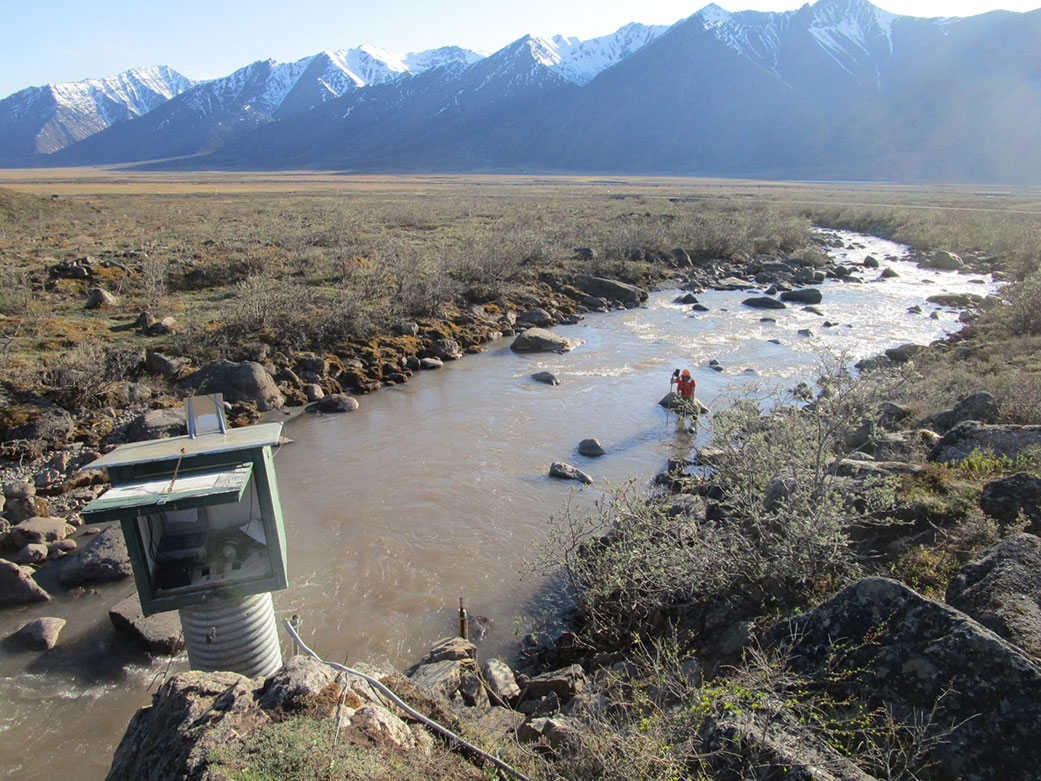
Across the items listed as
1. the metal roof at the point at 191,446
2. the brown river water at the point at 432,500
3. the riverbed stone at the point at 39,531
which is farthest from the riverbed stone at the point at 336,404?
the metal roof at the point at 191,446

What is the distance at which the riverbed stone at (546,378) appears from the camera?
1451cm

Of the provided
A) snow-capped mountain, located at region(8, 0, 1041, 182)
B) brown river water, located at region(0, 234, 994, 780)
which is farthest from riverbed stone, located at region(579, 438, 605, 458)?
snow-capped mountain, located at region(8, 0, 1041, 182)

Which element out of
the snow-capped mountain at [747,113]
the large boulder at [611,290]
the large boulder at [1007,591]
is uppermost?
the snow-capped mountain at [747,113]

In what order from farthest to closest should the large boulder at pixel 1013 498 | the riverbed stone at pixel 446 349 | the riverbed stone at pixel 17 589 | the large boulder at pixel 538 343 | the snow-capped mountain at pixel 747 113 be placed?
the snow-capped mountain at pixel 747 113 → the large boulder at pixel 538 343 → the riverbed stone at pixel 446 349 → the riverbed stone at pixel 17 589 → the large boulder at pixel 1013 498

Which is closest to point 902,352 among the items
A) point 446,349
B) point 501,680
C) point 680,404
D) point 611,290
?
point 680,404

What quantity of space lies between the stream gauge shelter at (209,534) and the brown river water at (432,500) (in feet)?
5.68

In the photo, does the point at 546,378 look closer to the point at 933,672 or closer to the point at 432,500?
the point at 432,500

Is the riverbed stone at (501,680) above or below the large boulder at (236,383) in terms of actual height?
below

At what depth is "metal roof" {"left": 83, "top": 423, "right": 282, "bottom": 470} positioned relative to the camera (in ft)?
13.4

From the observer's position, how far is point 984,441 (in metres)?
6.74

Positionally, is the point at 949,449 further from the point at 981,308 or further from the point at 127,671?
the point at 981,308

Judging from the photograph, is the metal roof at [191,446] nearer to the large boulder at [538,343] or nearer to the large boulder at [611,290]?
the large boulder at [538,343]

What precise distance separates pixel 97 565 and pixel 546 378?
9.57 metres

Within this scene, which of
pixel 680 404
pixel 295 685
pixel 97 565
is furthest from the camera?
pixel 680 404
